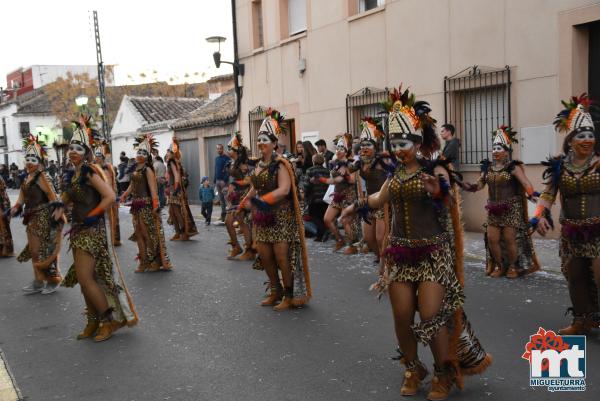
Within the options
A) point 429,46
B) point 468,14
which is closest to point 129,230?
point 429,46

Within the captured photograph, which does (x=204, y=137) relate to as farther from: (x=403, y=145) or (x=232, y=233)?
(x=403, y=145)

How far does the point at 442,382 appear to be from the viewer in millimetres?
4398

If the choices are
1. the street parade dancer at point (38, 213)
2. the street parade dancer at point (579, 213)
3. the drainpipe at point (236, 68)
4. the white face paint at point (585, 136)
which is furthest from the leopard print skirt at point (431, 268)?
the drainpipe at point (236, 68)

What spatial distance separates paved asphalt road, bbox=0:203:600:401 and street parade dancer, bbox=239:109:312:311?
1.18 feet

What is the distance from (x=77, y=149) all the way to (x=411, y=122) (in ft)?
11.7

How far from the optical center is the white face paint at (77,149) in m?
6.39

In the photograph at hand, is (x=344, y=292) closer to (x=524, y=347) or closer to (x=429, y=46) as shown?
(x=524, y=347)

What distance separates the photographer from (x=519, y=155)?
11.4 metres

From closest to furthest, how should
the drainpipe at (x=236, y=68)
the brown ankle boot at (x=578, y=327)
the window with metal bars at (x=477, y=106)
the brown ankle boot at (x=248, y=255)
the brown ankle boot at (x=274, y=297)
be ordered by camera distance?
the brown ankle boot at (x=578, y=327), the brown ankle boot at (x=274, y=297), the brown ankle boot at (x=248, y=255), the window with metal bars at (x=477, y=106), the drainpipe at (x=236, y=68)

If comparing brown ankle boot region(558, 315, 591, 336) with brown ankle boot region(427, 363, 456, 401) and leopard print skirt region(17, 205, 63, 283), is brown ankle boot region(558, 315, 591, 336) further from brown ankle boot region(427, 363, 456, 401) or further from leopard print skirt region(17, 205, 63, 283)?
leopard print skirt region(17, 205, 63, 283)

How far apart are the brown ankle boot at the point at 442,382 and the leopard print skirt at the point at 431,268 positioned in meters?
0.33

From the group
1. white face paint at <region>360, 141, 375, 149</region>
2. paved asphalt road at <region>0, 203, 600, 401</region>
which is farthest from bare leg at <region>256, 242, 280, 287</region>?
white face paint at <region>360, 141, 375, 149</region>

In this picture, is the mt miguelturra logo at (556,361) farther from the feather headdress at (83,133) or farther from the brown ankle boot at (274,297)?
the feather headdress at (83,133)

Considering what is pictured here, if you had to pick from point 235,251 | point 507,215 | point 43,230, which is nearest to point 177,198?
point 235,251
